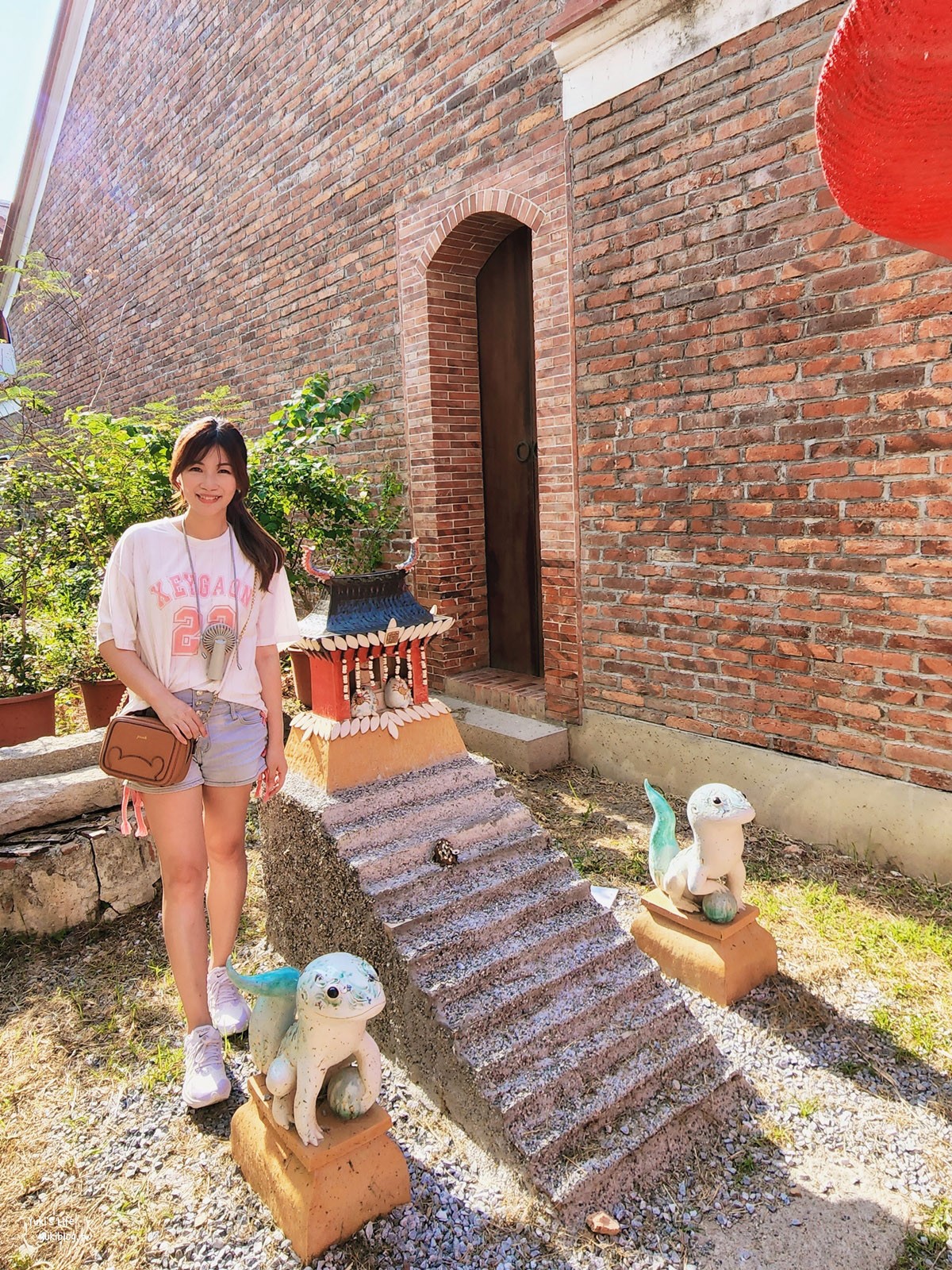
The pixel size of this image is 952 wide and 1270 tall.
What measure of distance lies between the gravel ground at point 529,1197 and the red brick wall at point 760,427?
160 centimetres

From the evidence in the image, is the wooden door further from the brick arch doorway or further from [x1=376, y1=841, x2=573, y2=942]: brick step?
[x1=376, y1=841, x2=573, y2=942]: brick step

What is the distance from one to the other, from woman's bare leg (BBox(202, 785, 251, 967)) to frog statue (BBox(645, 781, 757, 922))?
1.41 m

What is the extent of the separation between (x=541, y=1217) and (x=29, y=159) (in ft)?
47.1

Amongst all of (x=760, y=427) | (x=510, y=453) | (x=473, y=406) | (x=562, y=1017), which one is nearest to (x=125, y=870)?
(x=562, y=1017)

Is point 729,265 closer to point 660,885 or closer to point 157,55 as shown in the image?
point 660,885

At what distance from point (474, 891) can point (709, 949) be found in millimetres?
899

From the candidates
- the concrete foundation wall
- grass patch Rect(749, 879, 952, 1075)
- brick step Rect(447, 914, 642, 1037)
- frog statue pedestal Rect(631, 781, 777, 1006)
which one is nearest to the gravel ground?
grass patch Rect(749, 879, 952, 1075)

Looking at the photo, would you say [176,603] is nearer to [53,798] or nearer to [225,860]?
[225,860]

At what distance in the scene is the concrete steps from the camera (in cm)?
228

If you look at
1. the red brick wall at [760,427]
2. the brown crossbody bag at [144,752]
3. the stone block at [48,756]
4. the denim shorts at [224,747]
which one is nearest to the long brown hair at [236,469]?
the denim shorts at [224,747]

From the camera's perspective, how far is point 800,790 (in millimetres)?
4109

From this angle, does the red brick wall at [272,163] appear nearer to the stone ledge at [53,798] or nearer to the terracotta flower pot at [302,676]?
the terracotta flower pot at [302,676]

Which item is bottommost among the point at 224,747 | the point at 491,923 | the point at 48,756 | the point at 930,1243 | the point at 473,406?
the point at 930,1243

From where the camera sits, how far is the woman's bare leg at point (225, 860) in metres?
2.52
